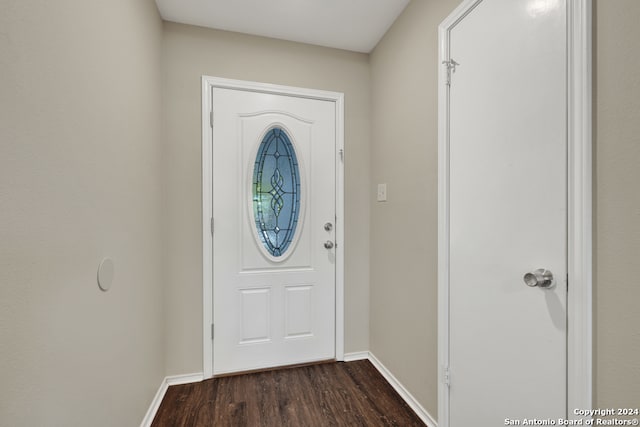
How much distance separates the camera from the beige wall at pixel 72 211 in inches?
27.1

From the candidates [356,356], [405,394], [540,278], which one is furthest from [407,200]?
[356,356]

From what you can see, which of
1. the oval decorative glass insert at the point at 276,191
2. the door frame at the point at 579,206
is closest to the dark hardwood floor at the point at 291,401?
the oval decorative glass insert at the point at 276,191

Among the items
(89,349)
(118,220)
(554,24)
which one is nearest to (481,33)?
(554,24)

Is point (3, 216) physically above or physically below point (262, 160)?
below

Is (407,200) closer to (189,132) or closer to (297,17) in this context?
(297,17)

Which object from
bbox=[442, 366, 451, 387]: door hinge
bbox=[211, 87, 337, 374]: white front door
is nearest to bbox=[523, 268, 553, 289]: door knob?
bbox=[442, 366, 451, 387]: door hinge

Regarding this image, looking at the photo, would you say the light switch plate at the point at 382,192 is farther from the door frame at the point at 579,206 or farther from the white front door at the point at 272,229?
the door frame at the point at 579,206

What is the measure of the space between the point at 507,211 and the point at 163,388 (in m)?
2.25

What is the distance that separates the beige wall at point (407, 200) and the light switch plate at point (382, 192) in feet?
0.16

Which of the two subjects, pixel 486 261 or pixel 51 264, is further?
pixel 486 261

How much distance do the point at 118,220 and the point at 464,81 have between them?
1.71 m

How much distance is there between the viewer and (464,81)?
4.49 feet

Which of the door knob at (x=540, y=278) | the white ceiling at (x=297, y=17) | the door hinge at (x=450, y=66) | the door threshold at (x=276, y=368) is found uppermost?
the white ceiling at (x=297, y=17)
